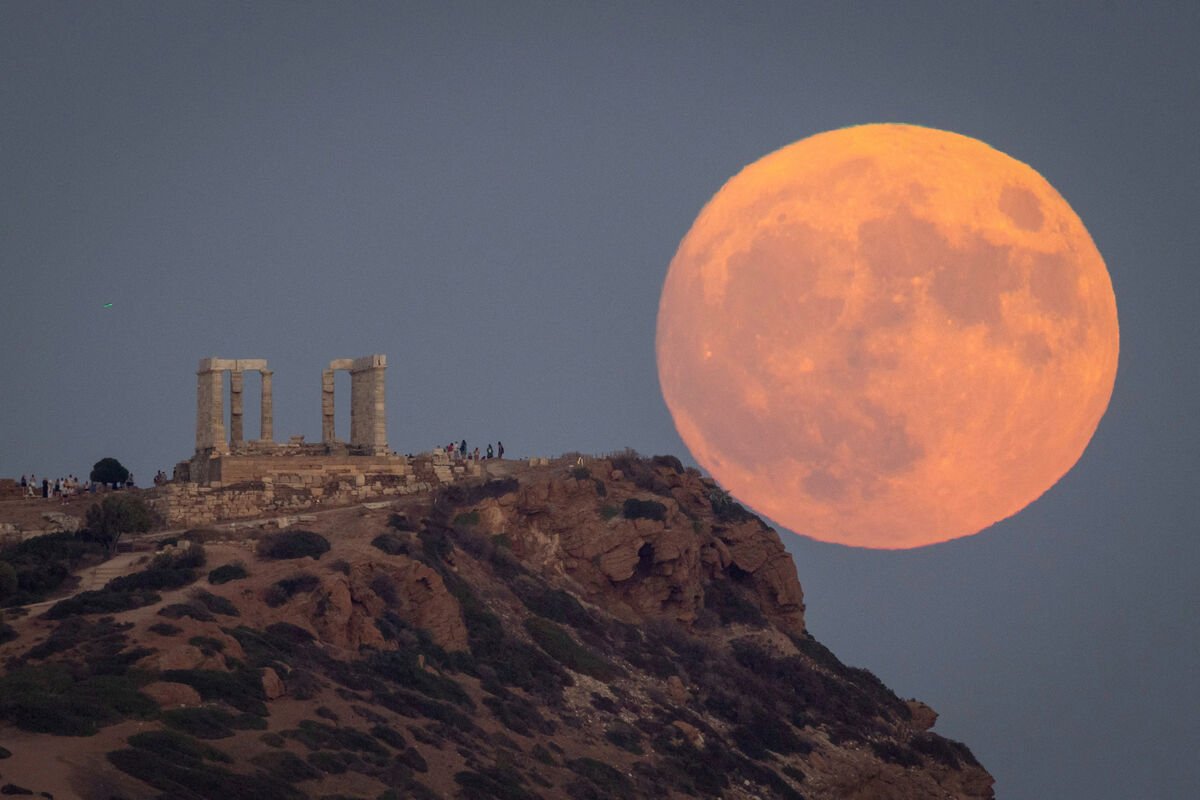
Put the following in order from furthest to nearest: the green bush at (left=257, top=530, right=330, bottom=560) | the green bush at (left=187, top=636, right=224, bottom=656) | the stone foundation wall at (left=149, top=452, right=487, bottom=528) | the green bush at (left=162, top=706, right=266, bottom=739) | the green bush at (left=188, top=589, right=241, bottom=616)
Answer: the stone foundation wall at (left=149, top=452, right=487, bottom=528)
the green bush at (left=257, top=530, right=330, bottom=560)
the green bush at (left=188, top=589, right=241, bottom=616)
the green bush at (left=187, top=636, right=224, bottom=656)
the green bush at (left=162, top=706, right=266, bottom=739)

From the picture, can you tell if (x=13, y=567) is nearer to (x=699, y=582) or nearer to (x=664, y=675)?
(x=664, y=675)

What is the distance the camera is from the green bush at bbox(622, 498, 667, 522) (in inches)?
3196

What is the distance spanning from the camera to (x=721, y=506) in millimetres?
90000

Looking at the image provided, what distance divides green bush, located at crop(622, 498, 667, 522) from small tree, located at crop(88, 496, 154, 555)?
2019cm

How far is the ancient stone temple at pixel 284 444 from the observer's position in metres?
79.8

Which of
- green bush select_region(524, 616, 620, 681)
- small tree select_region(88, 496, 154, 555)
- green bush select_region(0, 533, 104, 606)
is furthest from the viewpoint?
green bush select_region(524, 616, 620, 681)

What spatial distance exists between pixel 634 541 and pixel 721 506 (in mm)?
10761

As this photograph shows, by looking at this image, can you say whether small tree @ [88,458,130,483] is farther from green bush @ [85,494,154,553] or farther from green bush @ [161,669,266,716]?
green bush @ [161,669,266,716]

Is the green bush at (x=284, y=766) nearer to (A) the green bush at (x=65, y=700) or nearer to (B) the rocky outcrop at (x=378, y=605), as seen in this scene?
(A) the green bush at (x=65, y=700)

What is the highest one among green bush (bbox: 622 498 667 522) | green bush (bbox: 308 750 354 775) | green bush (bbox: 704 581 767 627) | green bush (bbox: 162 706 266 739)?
green bush (bbox: 622 498 667 522)

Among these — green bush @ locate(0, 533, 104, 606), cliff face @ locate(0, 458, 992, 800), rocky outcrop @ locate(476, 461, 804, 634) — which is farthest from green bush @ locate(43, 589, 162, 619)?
rocky outcrop @ locate(476, 461, 804, 634)

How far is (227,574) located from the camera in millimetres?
64875

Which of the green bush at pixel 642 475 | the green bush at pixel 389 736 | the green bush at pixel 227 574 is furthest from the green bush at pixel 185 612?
the green bush at pixel 642 475

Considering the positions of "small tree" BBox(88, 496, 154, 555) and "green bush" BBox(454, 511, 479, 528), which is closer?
"small tree" BBox(88, 496, 154, 555)
